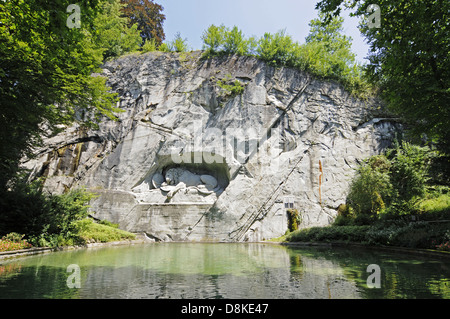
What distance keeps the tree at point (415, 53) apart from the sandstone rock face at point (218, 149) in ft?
36.0

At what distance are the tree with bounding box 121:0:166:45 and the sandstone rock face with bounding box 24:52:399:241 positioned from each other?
1160cm

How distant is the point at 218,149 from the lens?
65.3 feet

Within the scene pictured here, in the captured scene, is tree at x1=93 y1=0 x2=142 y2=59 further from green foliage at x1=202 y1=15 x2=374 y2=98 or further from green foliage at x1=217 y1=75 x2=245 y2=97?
green foliage at x1=217 y1=75 x2=245 y2=97

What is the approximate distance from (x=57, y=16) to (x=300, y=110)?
19.0 metres

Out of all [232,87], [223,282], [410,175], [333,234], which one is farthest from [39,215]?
[410,175]

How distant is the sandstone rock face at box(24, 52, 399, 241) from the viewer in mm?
17875

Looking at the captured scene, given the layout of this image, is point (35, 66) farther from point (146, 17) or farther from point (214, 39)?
point (146, 17)

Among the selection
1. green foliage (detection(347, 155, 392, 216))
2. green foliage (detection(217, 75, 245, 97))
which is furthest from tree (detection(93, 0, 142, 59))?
green foliage (detection(347, 155, 392, 216))

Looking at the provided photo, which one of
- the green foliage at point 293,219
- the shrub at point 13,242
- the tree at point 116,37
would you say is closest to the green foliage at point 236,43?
the tree at point 116,37

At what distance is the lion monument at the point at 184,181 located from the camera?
1984 cm

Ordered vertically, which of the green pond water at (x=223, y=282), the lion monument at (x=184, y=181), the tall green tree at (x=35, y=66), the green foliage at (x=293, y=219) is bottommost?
the green pond water at (x=223, y=282)

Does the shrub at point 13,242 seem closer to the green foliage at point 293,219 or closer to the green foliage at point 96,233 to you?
the green foliage at point 96,233

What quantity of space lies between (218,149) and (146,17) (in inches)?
891
